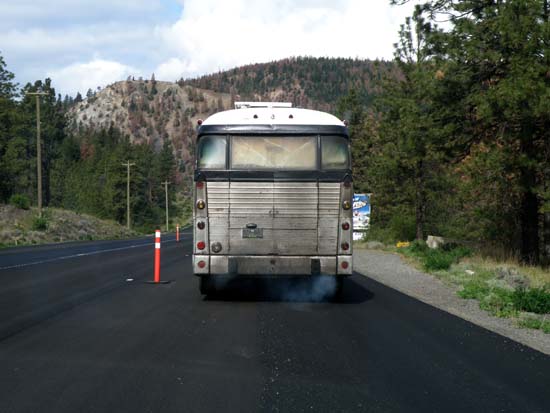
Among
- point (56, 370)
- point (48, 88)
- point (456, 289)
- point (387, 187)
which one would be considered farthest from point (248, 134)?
point (48, 88)

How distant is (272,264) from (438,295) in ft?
16.0

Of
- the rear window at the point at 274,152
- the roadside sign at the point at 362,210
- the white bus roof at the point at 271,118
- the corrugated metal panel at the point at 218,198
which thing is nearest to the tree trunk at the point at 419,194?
the roadside sign at the point at 362,210

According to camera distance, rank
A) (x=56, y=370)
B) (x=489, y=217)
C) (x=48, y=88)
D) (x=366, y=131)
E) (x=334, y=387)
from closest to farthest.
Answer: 1. (x=334, y=387)
2. (x=56, y=370)
3. (x=489, y=217)
4. (x=366, y=131)
5. (x=48, y=88)

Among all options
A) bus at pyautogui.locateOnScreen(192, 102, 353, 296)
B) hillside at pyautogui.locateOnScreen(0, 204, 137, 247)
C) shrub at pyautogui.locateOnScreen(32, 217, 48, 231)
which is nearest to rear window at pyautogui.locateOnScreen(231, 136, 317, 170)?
bus at pyautogui.locateOnScreen(192, 102, 353, 296)

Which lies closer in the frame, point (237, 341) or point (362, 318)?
point (237, 341)

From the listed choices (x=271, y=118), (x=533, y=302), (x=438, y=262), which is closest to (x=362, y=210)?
(x=438, y=262)

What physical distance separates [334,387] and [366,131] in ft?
173

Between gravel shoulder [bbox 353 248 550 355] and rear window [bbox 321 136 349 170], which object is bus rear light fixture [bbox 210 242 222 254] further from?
gravel shoulder [bbox 353 248 550 355]

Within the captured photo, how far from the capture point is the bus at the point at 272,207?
36.8 ft

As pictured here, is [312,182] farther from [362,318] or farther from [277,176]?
[362,318]

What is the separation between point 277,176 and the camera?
444 inches

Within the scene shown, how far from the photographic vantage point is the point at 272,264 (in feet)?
36.9

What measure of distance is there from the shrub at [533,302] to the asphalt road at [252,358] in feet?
5.35

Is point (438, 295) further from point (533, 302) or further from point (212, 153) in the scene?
point (212, 153)
